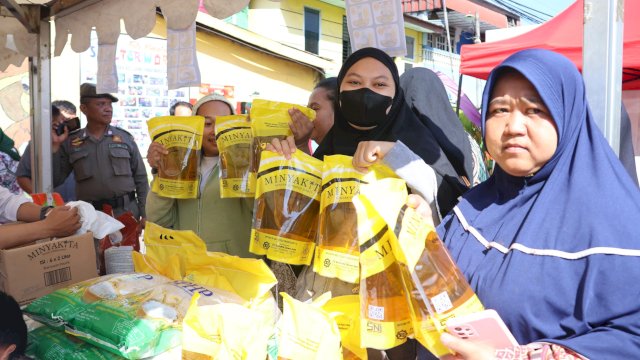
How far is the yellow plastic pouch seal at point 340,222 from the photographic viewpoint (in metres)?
1.72

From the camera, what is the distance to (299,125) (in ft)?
7.38

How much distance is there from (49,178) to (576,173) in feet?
13.9

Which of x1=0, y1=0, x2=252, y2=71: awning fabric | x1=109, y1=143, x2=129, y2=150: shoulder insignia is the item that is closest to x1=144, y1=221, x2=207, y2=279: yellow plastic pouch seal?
Answer: x1=0, y1=0, x2=252, y2=71: awning fabric

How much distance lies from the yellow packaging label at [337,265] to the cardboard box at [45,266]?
1183 millimetres

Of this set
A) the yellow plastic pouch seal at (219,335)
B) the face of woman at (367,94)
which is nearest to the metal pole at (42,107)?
the face of woman at (367,94)

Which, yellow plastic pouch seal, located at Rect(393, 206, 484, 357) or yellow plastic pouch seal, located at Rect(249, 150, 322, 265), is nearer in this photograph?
yellow plastic pouch seal, located at Rect(393, 206, 484, 357)

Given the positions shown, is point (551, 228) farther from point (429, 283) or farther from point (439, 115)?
point (439, 115)

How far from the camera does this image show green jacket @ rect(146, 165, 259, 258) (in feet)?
9.24

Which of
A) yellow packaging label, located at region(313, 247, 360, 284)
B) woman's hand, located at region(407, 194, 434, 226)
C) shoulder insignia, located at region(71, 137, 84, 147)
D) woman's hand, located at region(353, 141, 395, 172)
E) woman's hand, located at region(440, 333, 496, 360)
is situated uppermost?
shoulder insignia, located at region(71, 137, 84, 147)

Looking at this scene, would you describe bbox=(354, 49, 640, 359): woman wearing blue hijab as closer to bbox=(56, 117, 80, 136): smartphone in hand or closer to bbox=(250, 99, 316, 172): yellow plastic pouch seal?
bbox=(250, 99, 316, 172): yellow plastic pouch seal

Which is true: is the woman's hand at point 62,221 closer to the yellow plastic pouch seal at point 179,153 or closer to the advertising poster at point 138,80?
the yellow plastic pouch seal at point 179,153

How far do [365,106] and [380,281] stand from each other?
77cm

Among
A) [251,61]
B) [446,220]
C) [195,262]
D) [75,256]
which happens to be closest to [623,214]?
[446,220]

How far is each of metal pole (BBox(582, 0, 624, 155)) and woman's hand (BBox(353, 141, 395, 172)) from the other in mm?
621
